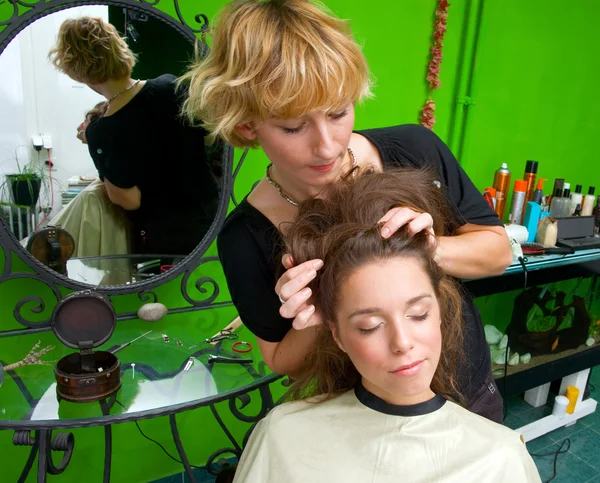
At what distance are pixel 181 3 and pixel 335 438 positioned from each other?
53.8 inches

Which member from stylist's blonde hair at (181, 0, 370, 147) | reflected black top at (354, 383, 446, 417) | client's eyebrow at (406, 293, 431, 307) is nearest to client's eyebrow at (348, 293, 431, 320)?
client's eyebrow at (406, 293, 431, 307)

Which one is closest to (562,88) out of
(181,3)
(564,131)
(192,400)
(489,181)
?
(564,131)

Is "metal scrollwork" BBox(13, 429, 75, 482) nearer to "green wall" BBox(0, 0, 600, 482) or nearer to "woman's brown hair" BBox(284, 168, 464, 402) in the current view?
"green wall" BBox(0, 0, 600, 482)

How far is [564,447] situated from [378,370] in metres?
2.06

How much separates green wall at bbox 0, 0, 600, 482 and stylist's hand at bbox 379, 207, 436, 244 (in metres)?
1.03

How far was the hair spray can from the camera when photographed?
2.27 metres

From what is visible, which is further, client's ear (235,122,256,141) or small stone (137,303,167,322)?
small stone (137,303,167,322)

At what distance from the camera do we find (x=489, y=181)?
8.07 feet

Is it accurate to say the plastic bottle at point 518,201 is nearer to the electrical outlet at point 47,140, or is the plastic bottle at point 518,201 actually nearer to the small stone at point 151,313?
the small stone at point 151,313

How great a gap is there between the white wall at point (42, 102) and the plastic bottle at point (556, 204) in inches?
79.3

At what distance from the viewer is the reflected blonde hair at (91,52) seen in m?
1.38

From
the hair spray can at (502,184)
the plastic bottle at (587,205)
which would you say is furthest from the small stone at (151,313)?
the plastic bottle at (587,205)

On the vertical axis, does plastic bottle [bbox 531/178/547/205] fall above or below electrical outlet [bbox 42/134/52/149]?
below

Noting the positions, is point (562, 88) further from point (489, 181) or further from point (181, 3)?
point (181, 3)
